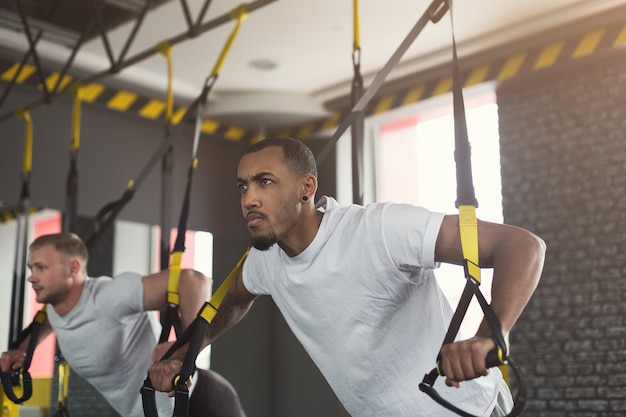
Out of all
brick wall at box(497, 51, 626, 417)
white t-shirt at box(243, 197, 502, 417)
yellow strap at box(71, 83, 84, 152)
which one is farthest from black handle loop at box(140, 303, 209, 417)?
brick wall at box(497, 51, 626, 417)

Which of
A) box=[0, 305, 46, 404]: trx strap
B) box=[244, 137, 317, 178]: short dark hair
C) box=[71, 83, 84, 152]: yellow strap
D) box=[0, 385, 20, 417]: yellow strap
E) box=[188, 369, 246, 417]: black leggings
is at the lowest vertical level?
box=[0, 385, 20, 417]: yellow strap

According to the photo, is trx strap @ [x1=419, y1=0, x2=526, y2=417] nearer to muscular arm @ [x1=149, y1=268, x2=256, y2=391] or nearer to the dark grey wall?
muscular arm @ [x1=149, y1=268, x2=256, y2=391]

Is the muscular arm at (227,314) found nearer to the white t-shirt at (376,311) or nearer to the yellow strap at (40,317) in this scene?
the white t-shirt at (376,311)

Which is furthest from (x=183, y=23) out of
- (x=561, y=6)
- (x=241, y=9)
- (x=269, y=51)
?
(x=561, y=6)

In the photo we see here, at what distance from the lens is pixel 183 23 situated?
5652 millimetres

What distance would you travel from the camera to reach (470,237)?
1946 millimetres

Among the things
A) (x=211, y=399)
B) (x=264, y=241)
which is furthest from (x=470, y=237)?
(x=211, y=399)

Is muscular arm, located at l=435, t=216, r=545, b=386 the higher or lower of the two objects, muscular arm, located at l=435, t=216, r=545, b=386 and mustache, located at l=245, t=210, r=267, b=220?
the lower

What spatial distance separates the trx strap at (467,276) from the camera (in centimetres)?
172

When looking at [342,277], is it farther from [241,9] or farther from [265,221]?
[241,9]

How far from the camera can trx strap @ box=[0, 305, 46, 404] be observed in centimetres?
367

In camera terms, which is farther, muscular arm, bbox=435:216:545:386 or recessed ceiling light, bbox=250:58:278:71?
recessed ceiling light, bbox=250:58:278:71

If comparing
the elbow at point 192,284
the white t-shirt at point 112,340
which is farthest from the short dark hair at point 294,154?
the white t-shirt at point 112,340

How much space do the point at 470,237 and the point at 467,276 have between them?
103 mm
